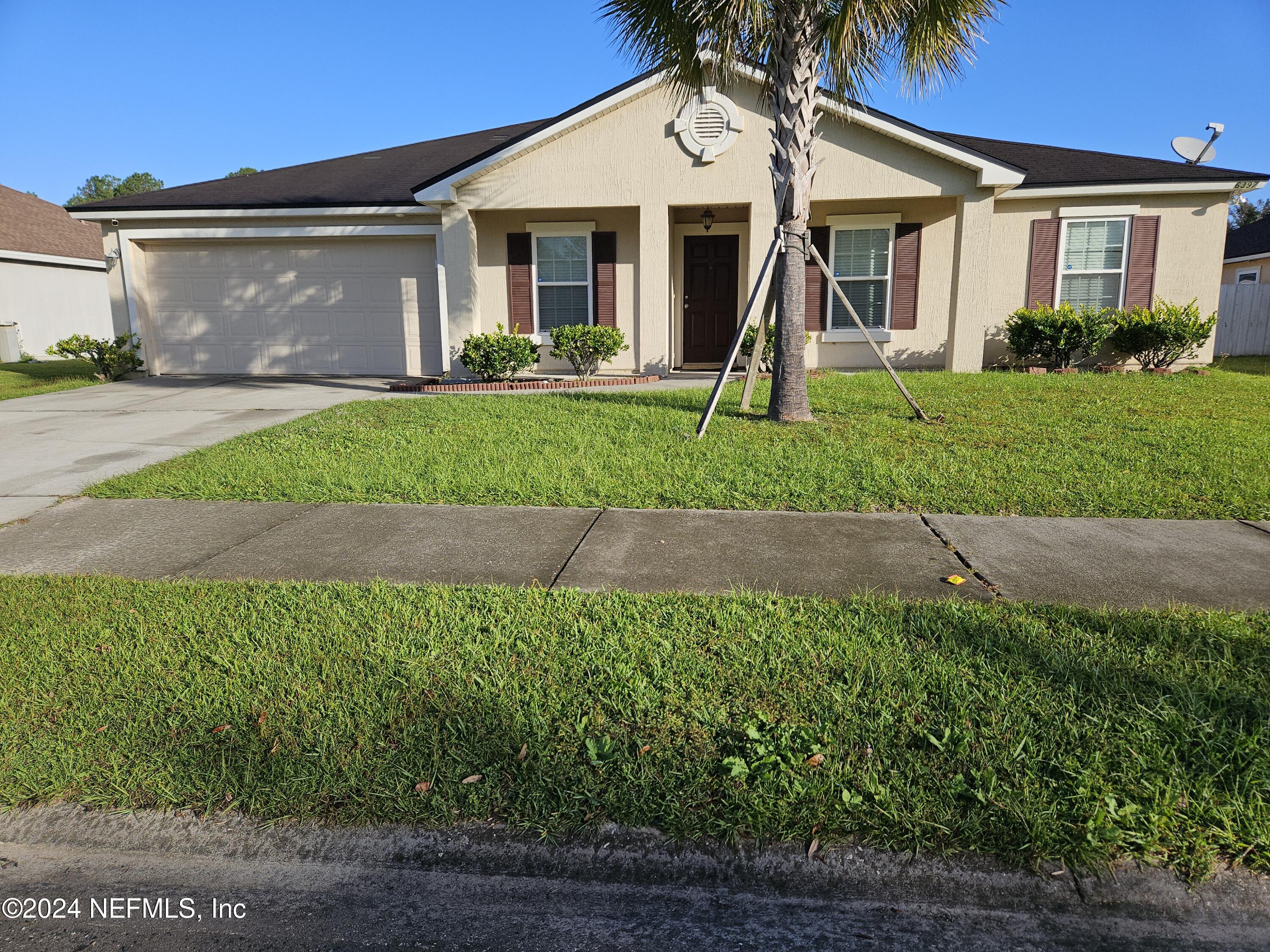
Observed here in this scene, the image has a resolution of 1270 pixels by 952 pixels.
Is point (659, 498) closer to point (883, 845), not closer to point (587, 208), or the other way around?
point (883, 845)

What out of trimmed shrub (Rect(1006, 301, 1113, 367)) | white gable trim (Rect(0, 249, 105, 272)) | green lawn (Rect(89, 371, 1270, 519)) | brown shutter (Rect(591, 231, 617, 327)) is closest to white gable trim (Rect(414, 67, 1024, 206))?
brown shutter (Rect(591, 231, 617, 327))

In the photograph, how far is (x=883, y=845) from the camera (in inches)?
89.6

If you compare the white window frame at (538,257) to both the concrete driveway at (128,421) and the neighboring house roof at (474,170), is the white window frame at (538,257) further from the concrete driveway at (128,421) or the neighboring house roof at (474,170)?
the concrete driveway at (128,421)

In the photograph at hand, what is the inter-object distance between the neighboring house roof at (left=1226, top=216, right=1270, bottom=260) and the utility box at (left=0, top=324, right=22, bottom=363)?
32.9 m

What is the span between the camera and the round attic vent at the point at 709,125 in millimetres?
12172

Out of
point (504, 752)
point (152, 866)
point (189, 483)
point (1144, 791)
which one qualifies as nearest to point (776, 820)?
point (504, 752)

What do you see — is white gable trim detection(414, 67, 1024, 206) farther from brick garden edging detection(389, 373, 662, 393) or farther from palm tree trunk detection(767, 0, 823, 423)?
palm tree trunk detection(767, 0, 823, 423)

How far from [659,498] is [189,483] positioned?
150 inches

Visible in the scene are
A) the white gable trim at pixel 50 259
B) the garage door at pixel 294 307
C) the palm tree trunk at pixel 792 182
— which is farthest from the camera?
the white gable trim at pixel 50 259

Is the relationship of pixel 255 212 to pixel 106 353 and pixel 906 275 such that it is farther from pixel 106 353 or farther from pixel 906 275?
pixel 906 275

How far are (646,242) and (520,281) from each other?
2589 millimetres

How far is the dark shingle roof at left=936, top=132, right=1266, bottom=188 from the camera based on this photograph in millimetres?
12461

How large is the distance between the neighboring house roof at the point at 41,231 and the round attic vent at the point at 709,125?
759 inches

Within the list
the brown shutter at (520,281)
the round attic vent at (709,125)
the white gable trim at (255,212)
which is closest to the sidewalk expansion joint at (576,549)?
the round attic vent at (709,125)
